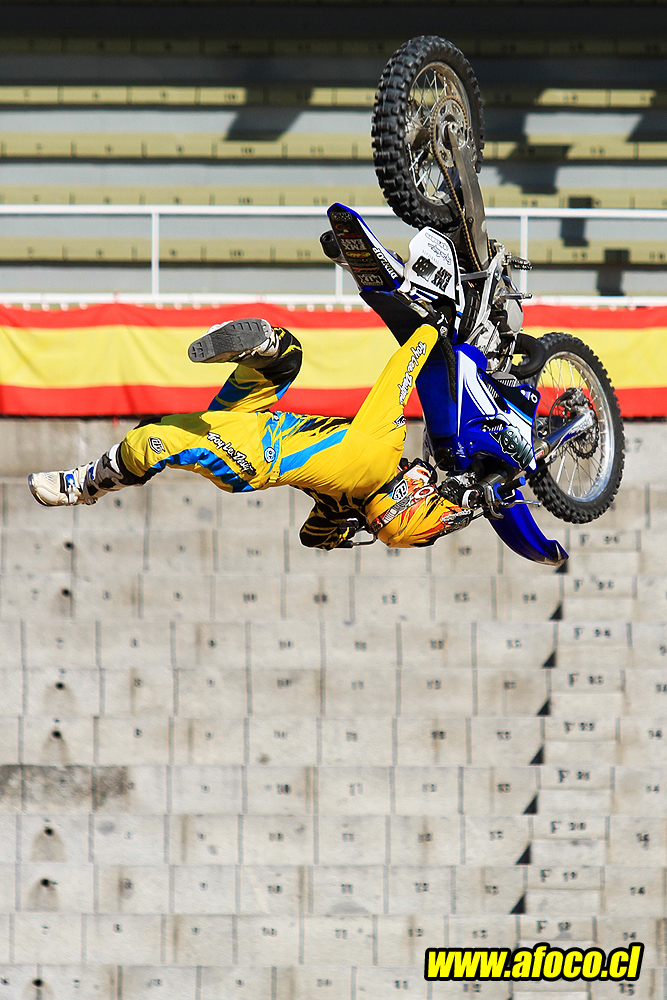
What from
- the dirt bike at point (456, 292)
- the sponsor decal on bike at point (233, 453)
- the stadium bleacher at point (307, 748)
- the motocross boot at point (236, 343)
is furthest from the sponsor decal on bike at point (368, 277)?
the stadium bleacher at point (307, 748)

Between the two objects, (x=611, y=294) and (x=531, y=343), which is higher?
(x=611, y=294)

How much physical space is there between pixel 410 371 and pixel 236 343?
85 centimetres

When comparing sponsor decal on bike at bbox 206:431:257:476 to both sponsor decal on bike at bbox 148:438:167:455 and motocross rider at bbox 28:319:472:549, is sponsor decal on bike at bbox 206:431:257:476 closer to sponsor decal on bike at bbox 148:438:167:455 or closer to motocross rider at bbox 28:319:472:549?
motocross rider at bbox 28:319:472:549

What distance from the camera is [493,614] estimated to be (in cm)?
890

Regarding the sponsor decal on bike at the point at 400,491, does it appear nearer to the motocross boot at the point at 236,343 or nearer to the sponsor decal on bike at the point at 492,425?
the sponsor decal on bike at the point at 492,425

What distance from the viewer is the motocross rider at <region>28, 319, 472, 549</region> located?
3.86 meters

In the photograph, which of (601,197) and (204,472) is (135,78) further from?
(204,472)

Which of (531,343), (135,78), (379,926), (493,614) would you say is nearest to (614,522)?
(493,614)

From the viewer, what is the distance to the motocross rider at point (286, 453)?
3.86 meters

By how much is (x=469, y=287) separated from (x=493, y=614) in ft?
14.9

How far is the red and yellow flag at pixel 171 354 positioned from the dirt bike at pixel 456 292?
3938 millimetres

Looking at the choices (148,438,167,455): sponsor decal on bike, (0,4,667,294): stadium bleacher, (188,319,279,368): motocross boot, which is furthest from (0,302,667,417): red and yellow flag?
(148,438,167,455): sponsor decal on bike

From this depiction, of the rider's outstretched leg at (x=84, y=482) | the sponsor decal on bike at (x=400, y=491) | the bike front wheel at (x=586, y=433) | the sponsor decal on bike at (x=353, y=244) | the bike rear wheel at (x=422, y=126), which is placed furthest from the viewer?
the bike front wheel at (x=586, y=433)

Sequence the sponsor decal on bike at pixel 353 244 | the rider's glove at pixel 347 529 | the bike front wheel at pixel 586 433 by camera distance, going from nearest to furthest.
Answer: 1. the sponsor decal on bike at pixel 353 244
2. the rider's glove at pixel 347 529
3. the bike front wheel at pixel 586 433
